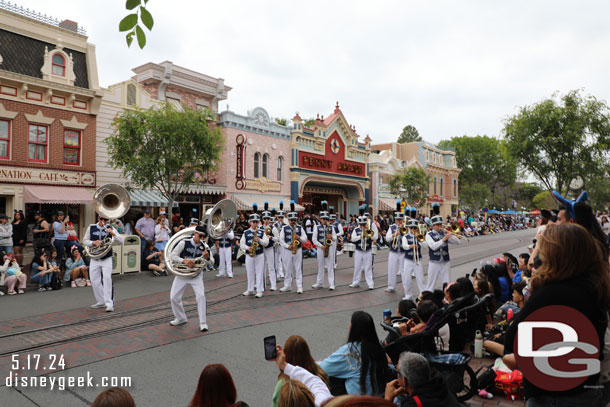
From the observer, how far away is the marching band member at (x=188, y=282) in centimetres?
761

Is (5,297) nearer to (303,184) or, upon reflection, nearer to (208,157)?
(208,157)

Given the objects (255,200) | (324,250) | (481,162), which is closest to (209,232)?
(324,250)

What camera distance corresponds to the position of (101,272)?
920cm

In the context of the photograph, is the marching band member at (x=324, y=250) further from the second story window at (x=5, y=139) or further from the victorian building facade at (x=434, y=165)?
the victorian building facade at (x=434, y=165)

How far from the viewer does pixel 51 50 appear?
59.7 feet

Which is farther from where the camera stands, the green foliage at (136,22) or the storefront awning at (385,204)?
the storefront awning at (385,204)

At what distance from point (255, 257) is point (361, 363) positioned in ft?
23.6

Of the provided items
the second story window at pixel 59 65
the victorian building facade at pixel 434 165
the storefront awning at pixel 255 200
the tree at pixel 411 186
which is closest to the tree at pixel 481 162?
the victorian building facade at pixel 434 165

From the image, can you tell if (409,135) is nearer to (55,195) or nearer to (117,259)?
(55,195)

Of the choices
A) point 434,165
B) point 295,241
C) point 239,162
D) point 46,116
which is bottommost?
point 295,241

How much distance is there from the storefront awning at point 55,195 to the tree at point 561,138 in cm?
2025

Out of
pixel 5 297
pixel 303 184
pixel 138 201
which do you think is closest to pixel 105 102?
pixel 138 201

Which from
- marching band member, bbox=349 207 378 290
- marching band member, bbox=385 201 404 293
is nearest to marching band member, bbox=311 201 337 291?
marching band member, bbox=349 207 378 290

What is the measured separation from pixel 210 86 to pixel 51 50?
901 centimetres
